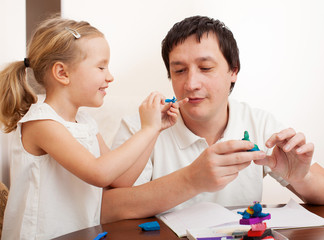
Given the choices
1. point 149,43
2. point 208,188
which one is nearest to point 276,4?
point 149,43

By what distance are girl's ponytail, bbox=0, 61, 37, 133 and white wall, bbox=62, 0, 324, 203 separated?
794 mm

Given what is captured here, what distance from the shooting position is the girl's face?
1266mm

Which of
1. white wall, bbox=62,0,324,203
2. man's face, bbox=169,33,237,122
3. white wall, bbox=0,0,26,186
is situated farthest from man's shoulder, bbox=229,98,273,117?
white wall, bbox=0,0,26,186

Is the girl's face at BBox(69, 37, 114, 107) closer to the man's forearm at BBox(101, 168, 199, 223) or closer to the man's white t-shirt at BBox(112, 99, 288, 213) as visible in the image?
the man's white t-shirt at BBox(112, 99, 288, 213)

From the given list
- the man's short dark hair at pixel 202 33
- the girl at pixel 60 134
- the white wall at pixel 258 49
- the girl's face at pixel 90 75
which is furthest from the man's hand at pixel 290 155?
the white wall at pixel 258 49

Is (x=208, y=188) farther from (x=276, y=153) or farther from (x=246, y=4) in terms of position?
(x=246, y=4)

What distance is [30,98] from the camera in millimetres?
1352

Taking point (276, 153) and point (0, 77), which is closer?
point (276, 153)

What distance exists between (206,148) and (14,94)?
70 cm

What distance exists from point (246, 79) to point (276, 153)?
1.09 metres

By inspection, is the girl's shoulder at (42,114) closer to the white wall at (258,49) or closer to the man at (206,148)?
the man at (206,148)

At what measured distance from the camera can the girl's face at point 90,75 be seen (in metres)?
1.27

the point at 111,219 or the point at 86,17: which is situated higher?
the point at 86,17

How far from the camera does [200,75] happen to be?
1363 mm
